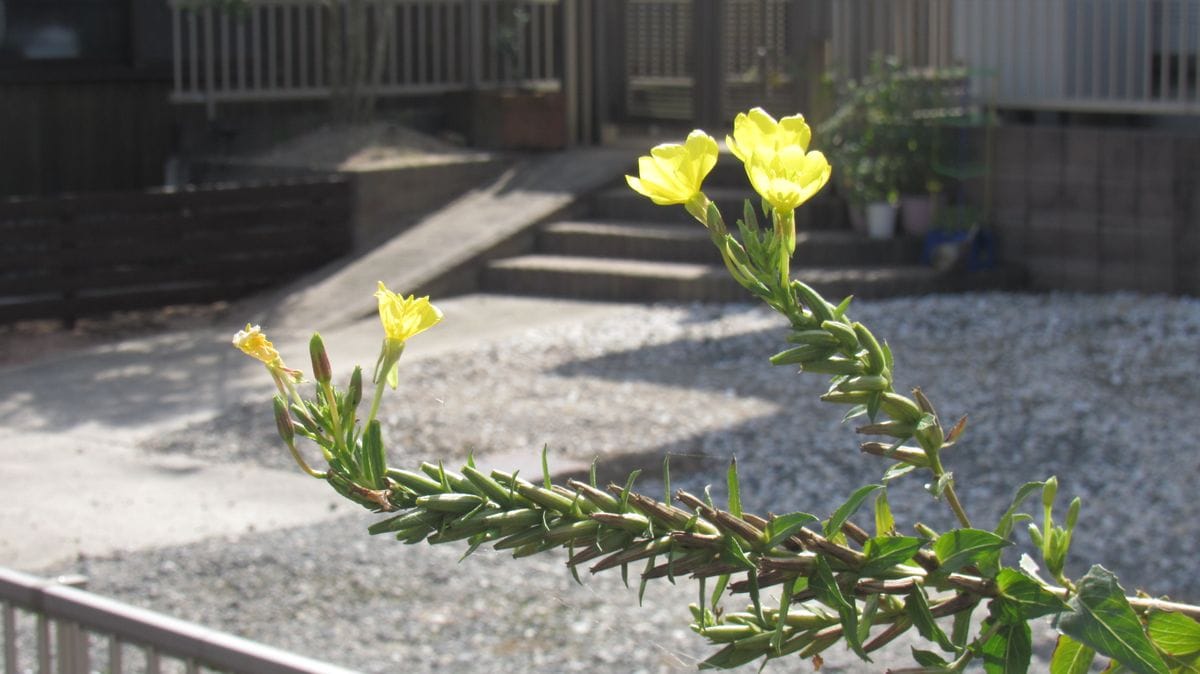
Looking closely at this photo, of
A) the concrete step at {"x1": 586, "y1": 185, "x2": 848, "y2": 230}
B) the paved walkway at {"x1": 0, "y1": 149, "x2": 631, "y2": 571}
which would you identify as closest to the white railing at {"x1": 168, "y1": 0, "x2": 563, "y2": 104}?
the paved walkway at {"x1": 0, "y1": 149, "x2": 631, "y2": 571}

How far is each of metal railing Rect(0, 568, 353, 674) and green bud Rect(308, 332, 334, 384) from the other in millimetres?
1369

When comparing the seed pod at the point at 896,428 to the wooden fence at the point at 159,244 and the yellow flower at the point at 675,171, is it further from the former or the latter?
the wooden fence at the point at 159,244

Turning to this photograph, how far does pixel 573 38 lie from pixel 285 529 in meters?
9.41

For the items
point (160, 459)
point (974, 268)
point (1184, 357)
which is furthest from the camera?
point (974, 268)

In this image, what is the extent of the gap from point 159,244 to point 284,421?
11.2m

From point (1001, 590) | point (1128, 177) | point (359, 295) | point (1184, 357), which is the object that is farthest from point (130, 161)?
point (1001, 590)

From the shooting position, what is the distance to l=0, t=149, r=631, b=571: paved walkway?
21.6ft

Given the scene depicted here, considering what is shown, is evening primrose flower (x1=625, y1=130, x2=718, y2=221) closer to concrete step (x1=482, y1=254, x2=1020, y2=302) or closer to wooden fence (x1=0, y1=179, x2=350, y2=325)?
concrete step (x1=482, y1=254, x2=1020, y2=302)

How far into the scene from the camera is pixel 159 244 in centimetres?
1171

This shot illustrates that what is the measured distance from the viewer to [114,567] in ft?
19.6

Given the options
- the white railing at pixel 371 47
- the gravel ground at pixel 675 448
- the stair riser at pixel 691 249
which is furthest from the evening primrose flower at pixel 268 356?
the white railing at pixel 371 47

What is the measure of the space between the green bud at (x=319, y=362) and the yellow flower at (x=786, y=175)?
0.90ft

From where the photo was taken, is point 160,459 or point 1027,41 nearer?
point 160,459

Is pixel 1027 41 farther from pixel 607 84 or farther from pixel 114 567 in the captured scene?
pixel 114 567
